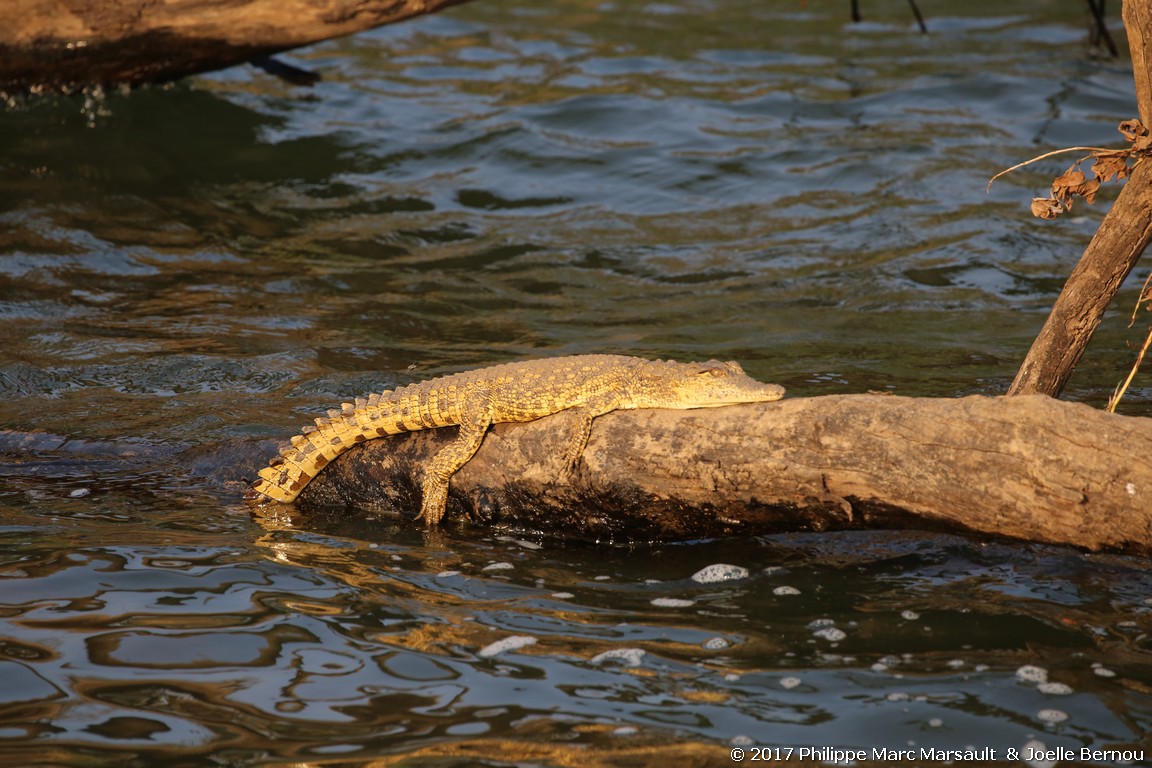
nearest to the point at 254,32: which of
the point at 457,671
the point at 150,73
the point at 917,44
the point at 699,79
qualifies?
the point at 150,73

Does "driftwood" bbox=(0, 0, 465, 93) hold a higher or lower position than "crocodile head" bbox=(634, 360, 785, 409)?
higher

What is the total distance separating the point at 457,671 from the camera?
4473 millimetres

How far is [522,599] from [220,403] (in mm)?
3445

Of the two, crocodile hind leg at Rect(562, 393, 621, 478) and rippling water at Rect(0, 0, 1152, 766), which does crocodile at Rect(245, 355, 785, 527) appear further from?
rippling water at Rect(0, 0, 1152, 766)

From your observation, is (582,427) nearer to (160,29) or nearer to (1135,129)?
(1135,129)

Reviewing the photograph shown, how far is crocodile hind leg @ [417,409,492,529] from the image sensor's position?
227 inches

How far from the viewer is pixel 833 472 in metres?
5.03

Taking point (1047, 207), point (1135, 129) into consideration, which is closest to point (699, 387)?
point (1047, 207)

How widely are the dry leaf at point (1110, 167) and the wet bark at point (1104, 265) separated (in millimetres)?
185

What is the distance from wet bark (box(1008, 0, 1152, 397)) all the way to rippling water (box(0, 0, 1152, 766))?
2.77 ft

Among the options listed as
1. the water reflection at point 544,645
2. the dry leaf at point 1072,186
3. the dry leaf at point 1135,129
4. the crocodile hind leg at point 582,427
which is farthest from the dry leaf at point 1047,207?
the crocodile hind leg at point 582,427

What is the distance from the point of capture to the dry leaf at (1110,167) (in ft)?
16.7

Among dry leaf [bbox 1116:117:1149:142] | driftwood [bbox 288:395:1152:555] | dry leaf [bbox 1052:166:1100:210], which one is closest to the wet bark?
dry leaf [bbox 1116:117:1149:142]

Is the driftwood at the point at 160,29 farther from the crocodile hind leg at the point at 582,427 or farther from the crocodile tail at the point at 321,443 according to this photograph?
the crocodile hind leg at the point at 582,427
